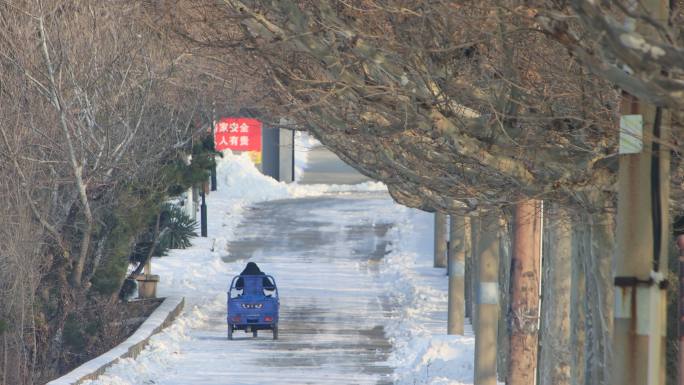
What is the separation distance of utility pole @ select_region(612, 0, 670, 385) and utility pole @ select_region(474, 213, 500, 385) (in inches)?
429

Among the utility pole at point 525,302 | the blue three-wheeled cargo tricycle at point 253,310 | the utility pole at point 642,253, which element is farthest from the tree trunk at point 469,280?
the utility pole at point 642,253

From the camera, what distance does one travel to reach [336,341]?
27.6 meters

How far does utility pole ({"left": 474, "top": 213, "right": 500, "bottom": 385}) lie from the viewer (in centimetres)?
1931

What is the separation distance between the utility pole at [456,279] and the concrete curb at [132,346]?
19.2ft

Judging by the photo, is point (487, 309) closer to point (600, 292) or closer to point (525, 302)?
point (525, 302)

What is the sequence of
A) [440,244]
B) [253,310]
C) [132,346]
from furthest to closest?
[440,244]
[253,310]
[132,346]

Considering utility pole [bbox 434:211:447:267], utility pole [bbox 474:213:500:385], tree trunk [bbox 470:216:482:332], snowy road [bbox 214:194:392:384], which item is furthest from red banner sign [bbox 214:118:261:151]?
utility pole [bbox 474:213:500:385]

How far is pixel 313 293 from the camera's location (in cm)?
3528

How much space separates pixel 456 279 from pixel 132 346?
22.2 feet

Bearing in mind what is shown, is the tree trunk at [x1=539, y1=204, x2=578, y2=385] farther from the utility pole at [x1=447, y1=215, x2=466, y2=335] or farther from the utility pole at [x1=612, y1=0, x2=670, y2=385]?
the utility pole at [x1=612, y1=0, x2=670, y2=385]

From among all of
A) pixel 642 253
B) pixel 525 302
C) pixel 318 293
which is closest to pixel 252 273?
pixel 318 293

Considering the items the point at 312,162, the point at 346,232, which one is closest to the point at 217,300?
the point at 346,232

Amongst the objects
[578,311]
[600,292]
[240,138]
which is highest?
[240,138]

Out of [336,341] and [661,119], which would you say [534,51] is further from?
[336,341]
